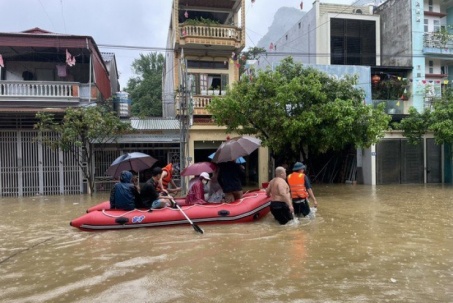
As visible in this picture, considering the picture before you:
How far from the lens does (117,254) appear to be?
6434 millimetres

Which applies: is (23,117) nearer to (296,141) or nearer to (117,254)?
(296,141)

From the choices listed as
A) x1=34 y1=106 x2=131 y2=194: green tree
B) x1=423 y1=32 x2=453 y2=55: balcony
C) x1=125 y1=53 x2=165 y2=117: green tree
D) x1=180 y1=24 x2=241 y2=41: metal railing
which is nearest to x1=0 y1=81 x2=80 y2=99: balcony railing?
x1=34 y1=106 x2=131 y2=194: green tree

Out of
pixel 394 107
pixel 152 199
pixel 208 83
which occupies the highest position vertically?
pixel 208 83

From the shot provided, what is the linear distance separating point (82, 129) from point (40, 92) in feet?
8.71

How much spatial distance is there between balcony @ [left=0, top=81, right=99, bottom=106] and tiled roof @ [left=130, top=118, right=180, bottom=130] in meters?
2.25

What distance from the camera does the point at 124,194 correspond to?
859 cm

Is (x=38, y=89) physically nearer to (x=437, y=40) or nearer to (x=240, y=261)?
(x=240, y=261)

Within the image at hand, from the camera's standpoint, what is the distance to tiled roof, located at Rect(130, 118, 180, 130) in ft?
56.8

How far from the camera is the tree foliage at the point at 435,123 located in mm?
16984

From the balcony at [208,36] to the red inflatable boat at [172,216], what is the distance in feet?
35.4

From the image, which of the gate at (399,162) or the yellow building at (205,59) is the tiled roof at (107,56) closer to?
the yellow building at (205,59)

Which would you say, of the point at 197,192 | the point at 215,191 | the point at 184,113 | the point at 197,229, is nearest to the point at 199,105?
the point at 184,113

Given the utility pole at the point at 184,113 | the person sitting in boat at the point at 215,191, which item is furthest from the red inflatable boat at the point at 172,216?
the utility pole at the point at 184,113

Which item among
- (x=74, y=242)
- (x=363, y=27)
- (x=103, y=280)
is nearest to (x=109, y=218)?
(x=74, y=242)
